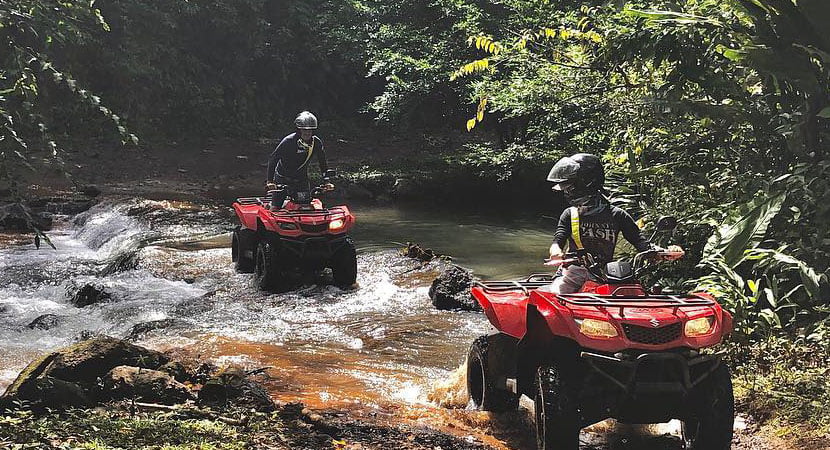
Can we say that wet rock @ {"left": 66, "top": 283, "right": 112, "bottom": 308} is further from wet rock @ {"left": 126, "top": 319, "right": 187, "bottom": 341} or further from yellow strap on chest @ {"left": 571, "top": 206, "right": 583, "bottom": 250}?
yellow strap on chest @ {"left": 571, "top": 206, "right": 583, "bottom": 250}

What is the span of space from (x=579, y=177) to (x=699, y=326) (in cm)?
120

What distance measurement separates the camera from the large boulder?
4.65 meters

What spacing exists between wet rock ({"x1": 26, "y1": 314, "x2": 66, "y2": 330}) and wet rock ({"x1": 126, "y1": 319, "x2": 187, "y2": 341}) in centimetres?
92

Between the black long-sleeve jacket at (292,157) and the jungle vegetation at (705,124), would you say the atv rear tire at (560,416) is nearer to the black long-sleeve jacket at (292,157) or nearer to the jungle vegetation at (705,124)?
the jungle vegetation at (705,124)

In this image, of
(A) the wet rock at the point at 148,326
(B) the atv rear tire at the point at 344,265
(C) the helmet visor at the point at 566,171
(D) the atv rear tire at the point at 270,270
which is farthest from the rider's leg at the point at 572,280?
(D) the atv rear tire at the point at 270,270

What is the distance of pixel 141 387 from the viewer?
5.04 m

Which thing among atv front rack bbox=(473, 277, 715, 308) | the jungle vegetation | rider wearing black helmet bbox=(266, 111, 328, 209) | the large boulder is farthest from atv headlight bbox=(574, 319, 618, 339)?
rider wearing black helmet bbox=(266, 111, 328, 209)

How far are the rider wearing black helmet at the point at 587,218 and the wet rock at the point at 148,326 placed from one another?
4.52m

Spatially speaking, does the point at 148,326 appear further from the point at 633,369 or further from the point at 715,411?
the point at 715,411

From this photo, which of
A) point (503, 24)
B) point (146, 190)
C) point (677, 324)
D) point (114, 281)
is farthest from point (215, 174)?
point (677, 324)

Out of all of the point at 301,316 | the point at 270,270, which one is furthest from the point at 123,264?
the point at 301,316

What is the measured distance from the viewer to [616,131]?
30.2ft

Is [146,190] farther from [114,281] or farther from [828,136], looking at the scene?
[828,136]

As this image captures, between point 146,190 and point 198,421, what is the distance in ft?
56.1
